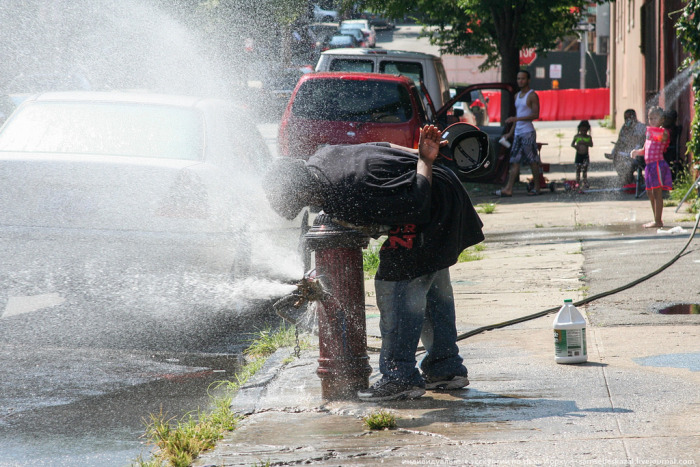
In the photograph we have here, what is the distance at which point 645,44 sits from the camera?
1875cm

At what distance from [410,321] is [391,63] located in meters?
10.2

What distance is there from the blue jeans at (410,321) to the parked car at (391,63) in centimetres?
944

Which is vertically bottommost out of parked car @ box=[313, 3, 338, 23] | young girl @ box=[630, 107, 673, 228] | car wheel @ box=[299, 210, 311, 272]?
car wheel @ box=[299, 210, 311, 272]

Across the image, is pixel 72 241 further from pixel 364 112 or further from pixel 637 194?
pixel 637 194

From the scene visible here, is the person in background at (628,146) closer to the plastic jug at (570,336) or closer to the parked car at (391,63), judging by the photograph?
the parked car at (391,63)

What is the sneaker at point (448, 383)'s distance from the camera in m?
5.00

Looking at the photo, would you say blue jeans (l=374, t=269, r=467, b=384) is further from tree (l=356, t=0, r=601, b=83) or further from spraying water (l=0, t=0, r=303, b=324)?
spraying water (l=0, t=0, r=303, b=324)

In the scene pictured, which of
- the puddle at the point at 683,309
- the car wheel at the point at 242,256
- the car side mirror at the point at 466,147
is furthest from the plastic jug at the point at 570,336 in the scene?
the car wheel at the point at 242,256

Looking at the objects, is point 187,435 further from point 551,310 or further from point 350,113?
point 350,113

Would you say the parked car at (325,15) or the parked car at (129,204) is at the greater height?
the parked car at (325,15)

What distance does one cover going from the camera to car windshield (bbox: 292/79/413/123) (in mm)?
11578

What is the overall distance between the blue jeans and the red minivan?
6.42 m

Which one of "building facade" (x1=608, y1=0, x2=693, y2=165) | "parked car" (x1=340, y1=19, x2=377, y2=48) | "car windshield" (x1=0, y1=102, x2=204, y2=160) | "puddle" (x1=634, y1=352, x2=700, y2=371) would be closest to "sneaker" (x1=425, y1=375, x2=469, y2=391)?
"puddle" (x1=634, y1=352, x2=700, y2=371)

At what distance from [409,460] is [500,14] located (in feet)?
50.6
